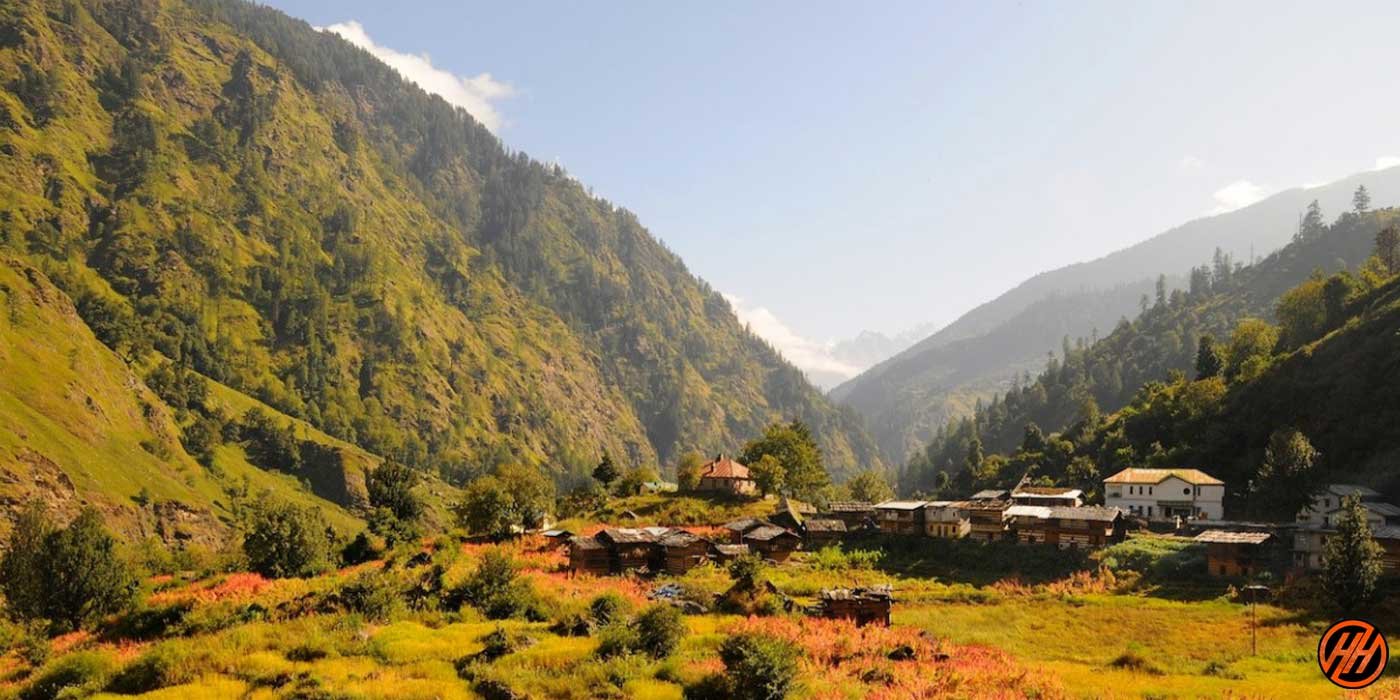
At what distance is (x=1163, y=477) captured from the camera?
86625 mm

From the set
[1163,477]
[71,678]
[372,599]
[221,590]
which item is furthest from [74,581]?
[1163,477]

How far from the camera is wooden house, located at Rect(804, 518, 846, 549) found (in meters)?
83.6

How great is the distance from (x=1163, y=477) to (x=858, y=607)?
195 ft

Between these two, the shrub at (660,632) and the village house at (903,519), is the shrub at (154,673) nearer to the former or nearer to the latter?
the shrub at (660,632)

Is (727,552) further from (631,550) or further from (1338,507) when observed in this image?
(1338,507)

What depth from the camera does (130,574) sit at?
49.2 meters

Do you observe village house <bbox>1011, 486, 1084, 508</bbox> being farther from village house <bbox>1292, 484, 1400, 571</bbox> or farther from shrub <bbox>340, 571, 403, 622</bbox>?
shrub <bbox>340, 571, 403, 622</bbox>

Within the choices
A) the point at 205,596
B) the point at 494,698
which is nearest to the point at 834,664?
the point at 494,698

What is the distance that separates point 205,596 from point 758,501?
70628 millimetres

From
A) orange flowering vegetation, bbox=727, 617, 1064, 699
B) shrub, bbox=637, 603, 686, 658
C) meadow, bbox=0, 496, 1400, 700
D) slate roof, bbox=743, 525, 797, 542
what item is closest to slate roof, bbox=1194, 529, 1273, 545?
meadow, bbox=0, 496, 1400, 700

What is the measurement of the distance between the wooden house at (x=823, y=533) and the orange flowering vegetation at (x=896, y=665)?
45.0 metres

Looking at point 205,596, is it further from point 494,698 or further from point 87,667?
point 494,698

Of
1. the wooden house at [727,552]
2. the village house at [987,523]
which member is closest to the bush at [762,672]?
the wooden house at [727,552]

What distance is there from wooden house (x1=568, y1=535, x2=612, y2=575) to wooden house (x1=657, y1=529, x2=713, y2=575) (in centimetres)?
482
